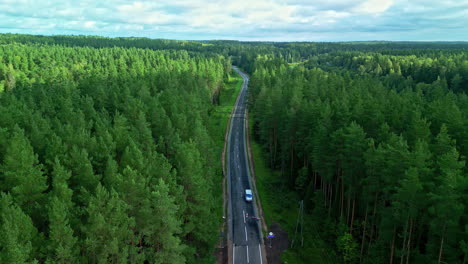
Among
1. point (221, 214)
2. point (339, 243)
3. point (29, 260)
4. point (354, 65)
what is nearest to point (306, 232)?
point (339, 243)

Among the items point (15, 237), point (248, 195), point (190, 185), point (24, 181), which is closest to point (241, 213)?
point (248, 195)

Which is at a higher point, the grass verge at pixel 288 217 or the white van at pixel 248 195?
the white van at pixel 248 195

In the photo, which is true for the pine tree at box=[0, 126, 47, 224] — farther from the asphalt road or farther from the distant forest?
the asphalt road

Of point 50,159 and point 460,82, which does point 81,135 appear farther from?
point 460,82

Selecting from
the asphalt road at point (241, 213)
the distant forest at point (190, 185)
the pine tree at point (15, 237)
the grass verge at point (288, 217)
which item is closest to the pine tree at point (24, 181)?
the distant forest at point (190, 185)

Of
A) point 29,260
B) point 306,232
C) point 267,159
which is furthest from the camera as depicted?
point 267,159

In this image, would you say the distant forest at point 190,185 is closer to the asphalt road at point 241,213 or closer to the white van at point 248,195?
the asphalt road at point 241,213
